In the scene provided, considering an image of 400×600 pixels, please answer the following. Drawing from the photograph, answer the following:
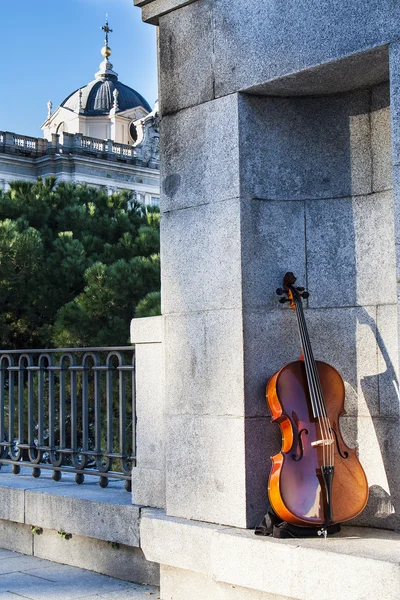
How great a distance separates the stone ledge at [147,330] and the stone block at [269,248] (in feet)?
2.40

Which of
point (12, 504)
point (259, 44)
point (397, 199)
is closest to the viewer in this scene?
point (397, 199)

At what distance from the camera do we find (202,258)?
4754mm

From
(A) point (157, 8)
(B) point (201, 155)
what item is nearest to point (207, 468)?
(B) point (201, 155)

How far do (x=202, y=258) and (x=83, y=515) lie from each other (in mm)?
1904

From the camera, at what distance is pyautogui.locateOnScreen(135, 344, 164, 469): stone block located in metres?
5.16

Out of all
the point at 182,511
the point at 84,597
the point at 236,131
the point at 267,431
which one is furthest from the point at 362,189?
the point at 84,597

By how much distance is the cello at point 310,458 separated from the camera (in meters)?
4.11

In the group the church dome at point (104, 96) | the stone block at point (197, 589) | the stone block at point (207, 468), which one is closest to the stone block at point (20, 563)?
the stone block at point (197, 589)

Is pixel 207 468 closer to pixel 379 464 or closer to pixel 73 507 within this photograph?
pixel 379 464

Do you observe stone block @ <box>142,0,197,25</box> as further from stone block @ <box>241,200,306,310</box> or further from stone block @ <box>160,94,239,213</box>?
stone block @ <box>241,200,306,310</box>

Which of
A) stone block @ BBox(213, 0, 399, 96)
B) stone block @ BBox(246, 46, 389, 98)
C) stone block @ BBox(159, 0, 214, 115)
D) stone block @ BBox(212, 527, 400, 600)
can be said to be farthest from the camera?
stone block @ BBox(159, 0, 214, 115)

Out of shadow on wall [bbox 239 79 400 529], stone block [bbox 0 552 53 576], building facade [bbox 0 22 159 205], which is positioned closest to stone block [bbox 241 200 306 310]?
shadow on wall [bbox 239 79 400 529]

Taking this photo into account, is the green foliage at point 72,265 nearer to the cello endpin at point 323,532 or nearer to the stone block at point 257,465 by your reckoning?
the stone block at point 257,465

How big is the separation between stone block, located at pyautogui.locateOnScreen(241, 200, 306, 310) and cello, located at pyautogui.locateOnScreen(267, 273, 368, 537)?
408 millimetres
